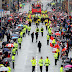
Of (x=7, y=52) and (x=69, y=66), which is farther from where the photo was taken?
(x=7, y=52)

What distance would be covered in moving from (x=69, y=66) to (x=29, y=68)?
5784 millimetres

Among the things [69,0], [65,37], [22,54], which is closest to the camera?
[22,54]

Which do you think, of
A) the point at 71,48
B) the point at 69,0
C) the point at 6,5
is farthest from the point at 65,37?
the point at 6,5

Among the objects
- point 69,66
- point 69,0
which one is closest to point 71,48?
point 69,66

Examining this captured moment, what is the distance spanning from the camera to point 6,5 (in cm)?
10138

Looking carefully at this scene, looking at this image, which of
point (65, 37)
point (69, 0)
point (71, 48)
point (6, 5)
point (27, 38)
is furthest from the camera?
point (6, 5)

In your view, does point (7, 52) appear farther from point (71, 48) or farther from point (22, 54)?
point (71, 48)

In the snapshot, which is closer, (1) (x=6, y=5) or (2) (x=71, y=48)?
(2) (x=71, y=48)

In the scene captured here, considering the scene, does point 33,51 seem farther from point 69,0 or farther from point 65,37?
point 69,0

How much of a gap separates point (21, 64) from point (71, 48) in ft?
33.2

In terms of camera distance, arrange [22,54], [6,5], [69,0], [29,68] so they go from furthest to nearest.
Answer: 1. [6,5]
2. [69,0]
3. [22,54]
4. [29,68]

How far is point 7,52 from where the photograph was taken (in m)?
38.4

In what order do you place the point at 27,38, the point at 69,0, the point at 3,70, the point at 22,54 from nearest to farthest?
the point at 3,70 < the point at 22,54 < the point at 27,38 < the point at 69,0

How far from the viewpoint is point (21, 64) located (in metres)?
39.2
